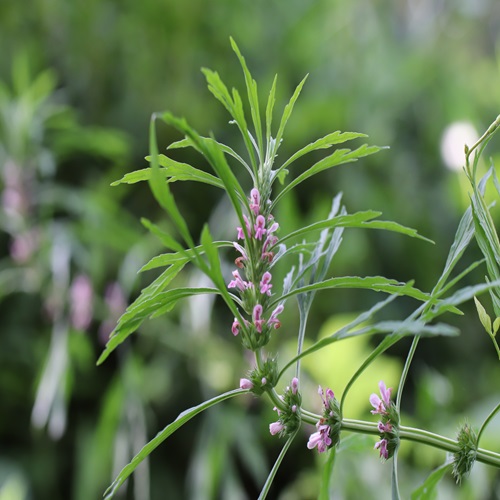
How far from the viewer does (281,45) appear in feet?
4.07

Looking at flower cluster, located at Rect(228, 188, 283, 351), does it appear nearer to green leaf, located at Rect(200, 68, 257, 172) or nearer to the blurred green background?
green leaf, located at Rect(200, 68, 257, 172)

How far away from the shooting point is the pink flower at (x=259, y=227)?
0.20 metres

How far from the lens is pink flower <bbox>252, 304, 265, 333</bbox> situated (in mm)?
196

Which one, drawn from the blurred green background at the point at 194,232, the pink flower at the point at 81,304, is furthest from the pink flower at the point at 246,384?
the pink flower at the point at 81,304

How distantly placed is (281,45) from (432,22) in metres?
0.97

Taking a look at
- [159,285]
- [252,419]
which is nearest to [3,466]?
[252,419]

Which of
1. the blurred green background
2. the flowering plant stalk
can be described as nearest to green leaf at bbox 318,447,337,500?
the flowering plant stalk

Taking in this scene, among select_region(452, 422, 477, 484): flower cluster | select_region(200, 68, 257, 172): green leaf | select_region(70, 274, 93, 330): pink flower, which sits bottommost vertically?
select_region(452, 422, 477, 484): flower cluster

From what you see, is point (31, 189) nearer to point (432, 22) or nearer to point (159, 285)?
point (159, 285)

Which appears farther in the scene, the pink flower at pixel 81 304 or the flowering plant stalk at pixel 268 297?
the pink flower at pixel 81 304

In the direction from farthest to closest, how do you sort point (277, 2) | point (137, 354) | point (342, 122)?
point (277, 2) → point (342, 122) → point (137, 354)

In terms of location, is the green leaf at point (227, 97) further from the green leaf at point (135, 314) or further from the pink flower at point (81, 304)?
the pink flower at point (81, 304)

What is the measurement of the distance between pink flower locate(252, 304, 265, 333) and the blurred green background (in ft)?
1.56

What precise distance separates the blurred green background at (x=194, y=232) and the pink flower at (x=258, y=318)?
0.48 metres
